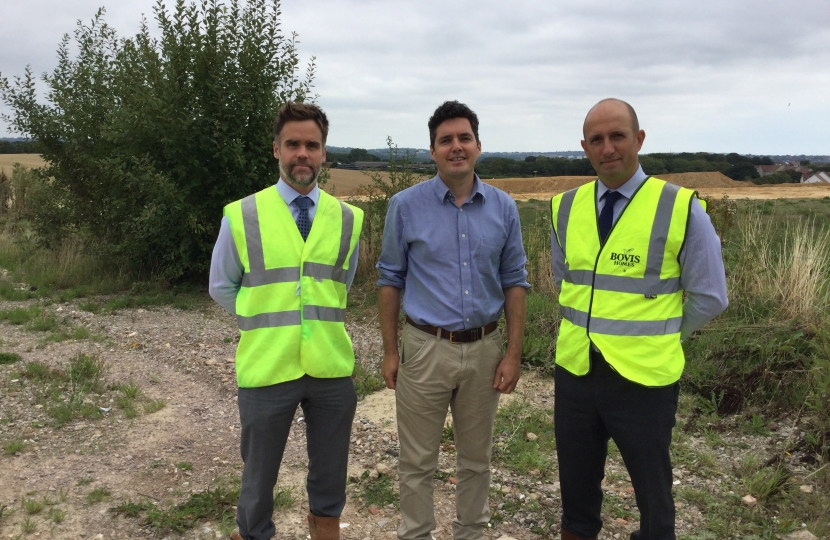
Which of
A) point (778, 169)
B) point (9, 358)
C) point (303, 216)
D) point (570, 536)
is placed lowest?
point (9, 358)

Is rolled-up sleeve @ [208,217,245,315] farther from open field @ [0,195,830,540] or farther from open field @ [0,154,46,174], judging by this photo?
open field @ [0,154,46,174]

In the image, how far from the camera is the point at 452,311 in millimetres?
3217

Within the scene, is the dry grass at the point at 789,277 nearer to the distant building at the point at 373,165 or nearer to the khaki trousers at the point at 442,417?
the khaki trousers at the point at 442,417

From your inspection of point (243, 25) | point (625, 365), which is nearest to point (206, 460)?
point (625, 365)

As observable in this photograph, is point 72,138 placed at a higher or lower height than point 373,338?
higher

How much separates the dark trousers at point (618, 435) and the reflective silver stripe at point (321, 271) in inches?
48.3

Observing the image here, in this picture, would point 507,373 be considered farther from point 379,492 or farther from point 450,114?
point 379,492

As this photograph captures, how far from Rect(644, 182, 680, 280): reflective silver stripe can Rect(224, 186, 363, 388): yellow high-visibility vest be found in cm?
150

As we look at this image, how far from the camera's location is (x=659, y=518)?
9.48ft

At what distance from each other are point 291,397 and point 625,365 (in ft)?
5.11

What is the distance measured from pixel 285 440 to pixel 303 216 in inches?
43.3

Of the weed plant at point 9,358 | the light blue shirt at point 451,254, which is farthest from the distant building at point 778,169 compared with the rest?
the light blue shirt at point 451,254

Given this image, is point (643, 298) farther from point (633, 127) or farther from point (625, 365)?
point (633, 127)

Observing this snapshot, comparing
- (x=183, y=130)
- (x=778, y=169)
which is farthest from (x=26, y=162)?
(x=778, y=169)
